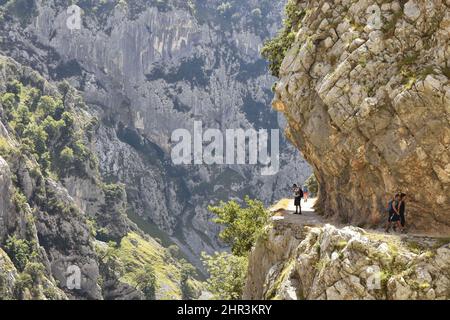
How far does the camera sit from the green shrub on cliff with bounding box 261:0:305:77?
4653cm

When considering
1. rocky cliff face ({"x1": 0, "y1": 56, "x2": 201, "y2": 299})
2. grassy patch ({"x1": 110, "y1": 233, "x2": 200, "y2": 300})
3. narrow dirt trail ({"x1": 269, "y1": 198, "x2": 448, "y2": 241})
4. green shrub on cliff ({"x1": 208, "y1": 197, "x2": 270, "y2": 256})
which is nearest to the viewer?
narrow dirt trail ({"x1": 269, "y1": 198, "x2": 448, "y2": 241})

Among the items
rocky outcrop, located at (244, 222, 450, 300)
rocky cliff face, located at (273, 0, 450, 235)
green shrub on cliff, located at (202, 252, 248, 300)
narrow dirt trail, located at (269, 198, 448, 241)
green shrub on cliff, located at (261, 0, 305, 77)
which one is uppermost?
green shrub on cliff, located at (261, 0, 305, 77)

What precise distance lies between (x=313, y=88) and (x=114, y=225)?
166 metres

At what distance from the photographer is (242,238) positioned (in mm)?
51625

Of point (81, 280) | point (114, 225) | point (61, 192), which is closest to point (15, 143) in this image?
point (61, 192)

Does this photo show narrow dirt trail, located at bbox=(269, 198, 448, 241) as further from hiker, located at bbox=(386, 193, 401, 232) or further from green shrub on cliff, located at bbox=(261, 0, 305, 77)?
green shrub on cliff, located at bbox=(261, 0, 305, 77)

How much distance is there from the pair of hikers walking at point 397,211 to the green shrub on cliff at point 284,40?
1857cm

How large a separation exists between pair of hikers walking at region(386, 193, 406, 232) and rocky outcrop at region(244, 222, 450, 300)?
1749 mm

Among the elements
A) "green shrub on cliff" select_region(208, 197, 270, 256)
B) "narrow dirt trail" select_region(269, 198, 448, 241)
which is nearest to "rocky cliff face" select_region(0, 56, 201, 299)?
"green shrub on cliff" select_region(208, 197, 270, 256)

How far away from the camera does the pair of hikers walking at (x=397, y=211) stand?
31438 millimetres

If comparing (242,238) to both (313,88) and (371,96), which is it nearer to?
(313,88)

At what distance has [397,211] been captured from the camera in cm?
3145

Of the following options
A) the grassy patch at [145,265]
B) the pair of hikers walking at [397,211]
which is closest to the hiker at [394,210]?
the pair of hikers walking at [397,211]
